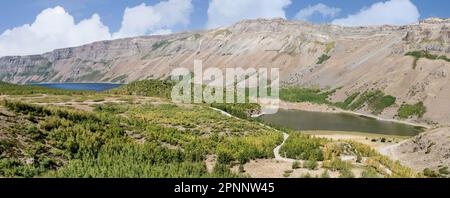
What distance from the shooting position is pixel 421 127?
14025 cm

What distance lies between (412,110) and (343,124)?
112 feet

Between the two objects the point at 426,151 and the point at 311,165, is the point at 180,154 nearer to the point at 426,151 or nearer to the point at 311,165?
the point at 311,165

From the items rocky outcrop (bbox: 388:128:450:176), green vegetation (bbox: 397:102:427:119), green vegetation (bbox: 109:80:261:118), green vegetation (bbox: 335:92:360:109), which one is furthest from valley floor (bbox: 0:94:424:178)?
green vegetation (bbox: 335:92:360:109)

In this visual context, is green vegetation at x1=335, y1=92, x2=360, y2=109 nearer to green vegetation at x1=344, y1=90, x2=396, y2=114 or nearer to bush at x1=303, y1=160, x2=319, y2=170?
green vegetation at x1=344, y1=90, x2=396, y2=114

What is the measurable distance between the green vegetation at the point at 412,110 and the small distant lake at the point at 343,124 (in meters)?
10.1

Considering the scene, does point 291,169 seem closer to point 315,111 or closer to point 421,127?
point 421,127

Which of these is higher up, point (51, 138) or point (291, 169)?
point (51, 138)

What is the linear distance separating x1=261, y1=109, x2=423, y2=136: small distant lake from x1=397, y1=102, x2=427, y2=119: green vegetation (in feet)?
33.1

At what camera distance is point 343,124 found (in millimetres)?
141125

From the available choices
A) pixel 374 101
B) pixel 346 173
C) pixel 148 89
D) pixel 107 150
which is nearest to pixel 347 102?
pixel 374 101
